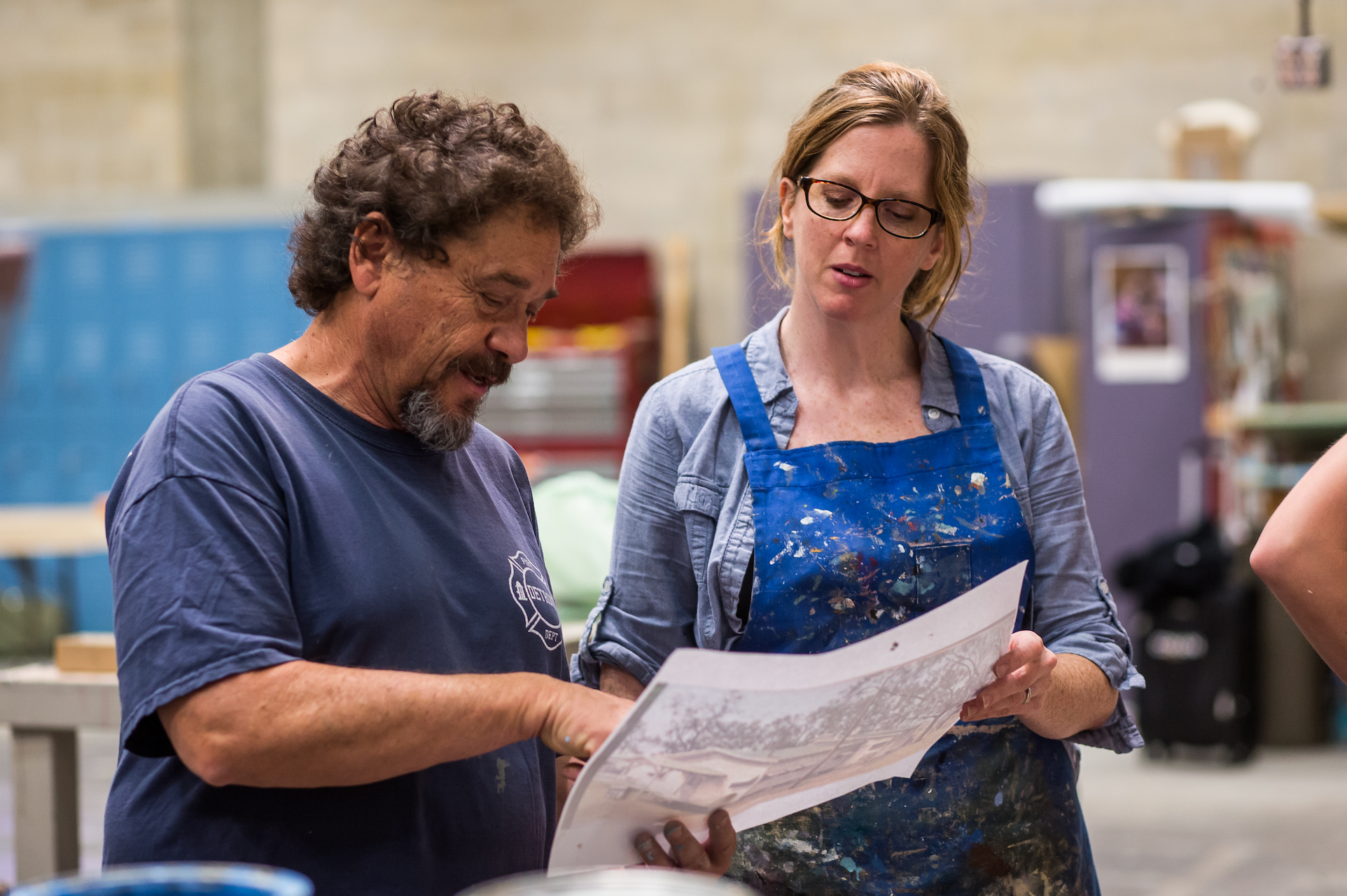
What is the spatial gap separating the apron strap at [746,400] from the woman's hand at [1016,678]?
359 millimetres

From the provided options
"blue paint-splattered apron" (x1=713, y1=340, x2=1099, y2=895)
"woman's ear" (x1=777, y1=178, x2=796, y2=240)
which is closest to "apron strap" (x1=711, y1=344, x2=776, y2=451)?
"blue paint-splattered apron" (x1=713, y1=340, x2=1099, y2=895)

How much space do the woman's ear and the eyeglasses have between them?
0.18 ft

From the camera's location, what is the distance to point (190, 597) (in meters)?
1.00

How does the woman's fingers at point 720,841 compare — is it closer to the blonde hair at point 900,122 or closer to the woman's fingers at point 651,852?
the woman's fingers at point 651,852

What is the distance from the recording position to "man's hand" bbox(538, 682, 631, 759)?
1.01 metres

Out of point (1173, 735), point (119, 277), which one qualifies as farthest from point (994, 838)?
point (119, 277)

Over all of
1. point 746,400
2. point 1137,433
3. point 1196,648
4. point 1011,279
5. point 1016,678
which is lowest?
point 1196,648

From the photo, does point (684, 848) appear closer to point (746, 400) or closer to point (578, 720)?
point (578, 720)

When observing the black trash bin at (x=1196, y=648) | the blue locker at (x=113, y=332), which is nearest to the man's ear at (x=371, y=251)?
the black trash bin at (x=1196, y=648)

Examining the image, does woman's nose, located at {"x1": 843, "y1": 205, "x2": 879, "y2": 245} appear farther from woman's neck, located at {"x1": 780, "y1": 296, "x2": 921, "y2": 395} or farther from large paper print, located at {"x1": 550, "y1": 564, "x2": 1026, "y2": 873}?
large paper print, located at {"x1": 550, "y1": 564, "x2": 1026, "y2": 873}

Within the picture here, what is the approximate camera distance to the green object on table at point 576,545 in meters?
2.43

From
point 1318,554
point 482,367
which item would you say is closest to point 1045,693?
point 1318,554

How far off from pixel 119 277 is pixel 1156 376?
6027mm

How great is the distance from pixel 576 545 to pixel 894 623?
1.06m
